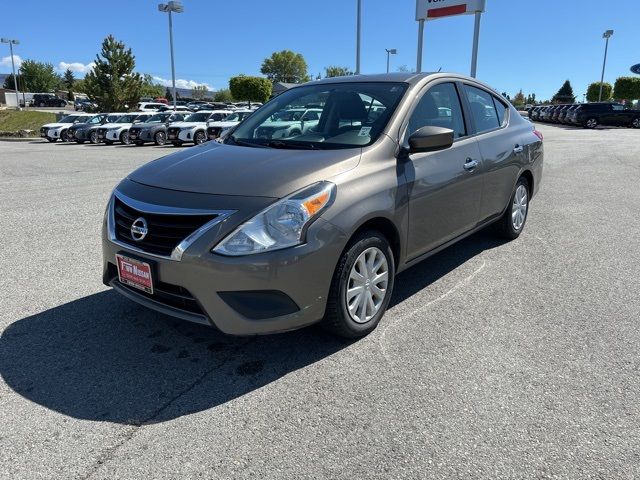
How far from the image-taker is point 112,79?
44.9 meters

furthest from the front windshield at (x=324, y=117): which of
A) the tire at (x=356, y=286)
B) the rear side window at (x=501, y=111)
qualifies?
the rear side window at (x=501, y=111)

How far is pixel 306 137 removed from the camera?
3.82 metres

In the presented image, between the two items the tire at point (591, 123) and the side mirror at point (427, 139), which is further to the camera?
the tire at point (591, 123)

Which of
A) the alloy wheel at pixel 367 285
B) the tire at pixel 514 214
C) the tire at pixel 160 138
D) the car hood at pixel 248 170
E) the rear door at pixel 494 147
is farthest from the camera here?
the tire at pixel 160 138

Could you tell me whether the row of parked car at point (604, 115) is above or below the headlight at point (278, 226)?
above

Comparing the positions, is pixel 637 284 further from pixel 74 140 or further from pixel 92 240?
pixel 74 140

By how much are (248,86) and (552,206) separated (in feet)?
206

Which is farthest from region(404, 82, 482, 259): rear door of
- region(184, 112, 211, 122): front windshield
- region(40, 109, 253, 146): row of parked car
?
region(184, 112, 211, 122): front windshield

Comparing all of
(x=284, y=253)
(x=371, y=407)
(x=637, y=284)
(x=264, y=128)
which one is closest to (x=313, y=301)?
(x=284, y=253)

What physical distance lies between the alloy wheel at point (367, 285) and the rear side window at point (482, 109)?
1.98 metres

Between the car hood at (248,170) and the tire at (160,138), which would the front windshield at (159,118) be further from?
the car hood at (248,170)

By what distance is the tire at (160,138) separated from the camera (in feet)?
76.3

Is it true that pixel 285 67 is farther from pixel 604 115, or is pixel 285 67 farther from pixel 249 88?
pixel 604 115

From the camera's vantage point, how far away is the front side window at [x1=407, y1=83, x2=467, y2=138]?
390cm
